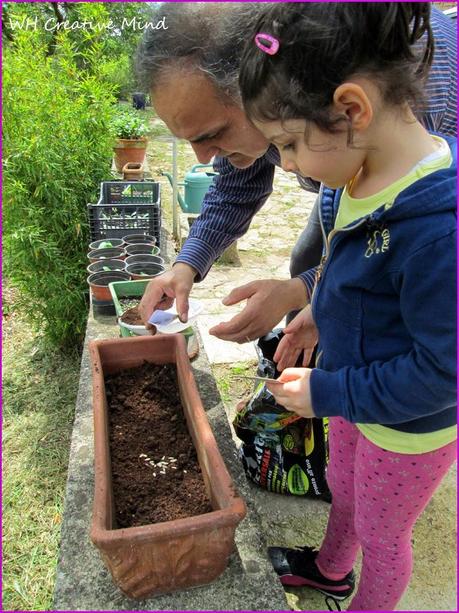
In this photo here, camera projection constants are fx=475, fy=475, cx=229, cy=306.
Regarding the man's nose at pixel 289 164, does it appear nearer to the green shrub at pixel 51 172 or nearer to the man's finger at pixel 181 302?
the man's finger at pixel 181 302

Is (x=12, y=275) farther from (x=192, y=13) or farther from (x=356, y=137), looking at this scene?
(x=356, y=137)

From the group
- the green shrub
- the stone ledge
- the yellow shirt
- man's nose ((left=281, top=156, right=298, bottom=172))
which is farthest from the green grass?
man's nose ((left=281, top=156, right=298, bottom=172))

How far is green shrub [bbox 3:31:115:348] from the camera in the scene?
110 inches

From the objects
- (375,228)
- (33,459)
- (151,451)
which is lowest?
(33,459)

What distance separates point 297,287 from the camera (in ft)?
5.38

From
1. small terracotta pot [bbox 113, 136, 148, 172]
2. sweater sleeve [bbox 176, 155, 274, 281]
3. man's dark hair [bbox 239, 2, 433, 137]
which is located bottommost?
small terracotta pot [bbox 113, 136, 148, 172]

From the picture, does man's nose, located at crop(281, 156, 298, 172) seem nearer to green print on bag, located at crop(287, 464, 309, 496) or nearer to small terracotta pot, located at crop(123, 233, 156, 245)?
green print on bag, located at crop(287, 464, 309, 496)

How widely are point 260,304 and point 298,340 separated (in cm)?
18

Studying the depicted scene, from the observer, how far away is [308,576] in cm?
175

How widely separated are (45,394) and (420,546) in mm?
2329

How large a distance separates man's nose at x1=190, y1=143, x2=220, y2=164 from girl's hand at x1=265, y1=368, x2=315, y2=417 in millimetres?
723

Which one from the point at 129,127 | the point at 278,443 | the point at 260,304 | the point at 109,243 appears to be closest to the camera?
the point at 260,304

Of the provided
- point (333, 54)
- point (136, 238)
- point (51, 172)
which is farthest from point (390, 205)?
point (51, 172)

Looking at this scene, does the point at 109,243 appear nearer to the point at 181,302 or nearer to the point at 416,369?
the point at 181,302
